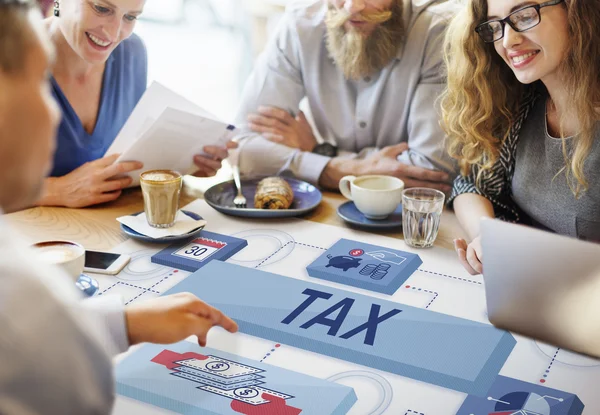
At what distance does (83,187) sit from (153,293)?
1.72ft

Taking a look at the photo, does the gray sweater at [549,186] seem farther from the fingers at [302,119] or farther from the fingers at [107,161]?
the fingers at [107,161]

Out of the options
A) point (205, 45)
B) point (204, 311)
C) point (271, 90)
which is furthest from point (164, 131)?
point (205, 45)

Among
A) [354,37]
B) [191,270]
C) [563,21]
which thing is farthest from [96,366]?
[354,37]

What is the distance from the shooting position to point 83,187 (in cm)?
168

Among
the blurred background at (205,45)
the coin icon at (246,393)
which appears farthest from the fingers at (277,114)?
the blurred background at (205,45)

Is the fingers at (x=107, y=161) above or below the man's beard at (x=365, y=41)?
below

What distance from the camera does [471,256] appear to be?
1347 mm

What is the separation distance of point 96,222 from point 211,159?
0.40m

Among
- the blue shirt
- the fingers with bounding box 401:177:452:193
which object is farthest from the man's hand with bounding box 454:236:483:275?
the blue shirt

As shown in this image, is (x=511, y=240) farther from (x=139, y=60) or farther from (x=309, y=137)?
(x=139, y=60)

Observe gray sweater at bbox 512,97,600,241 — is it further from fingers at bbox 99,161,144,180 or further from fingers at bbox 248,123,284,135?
fingers at bbox 99,161,144,180

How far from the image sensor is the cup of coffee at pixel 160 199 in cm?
151
